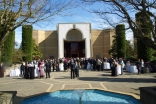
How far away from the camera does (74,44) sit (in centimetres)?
4894

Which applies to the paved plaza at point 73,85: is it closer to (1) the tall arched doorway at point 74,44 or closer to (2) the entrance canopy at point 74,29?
(2) the entrance canopy at point 74,29

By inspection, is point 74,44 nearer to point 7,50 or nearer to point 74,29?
point 74,29

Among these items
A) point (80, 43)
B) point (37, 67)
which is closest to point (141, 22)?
point (37, 67)

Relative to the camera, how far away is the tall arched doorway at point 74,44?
46.9 metres

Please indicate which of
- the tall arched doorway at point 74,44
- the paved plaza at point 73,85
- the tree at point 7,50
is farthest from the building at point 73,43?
the paved plaza at point 73,85

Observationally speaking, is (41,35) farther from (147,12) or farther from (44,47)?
(147,12)

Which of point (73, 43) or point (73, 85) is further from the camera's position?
point (73, 43)

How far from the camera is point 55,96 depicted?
1004cm

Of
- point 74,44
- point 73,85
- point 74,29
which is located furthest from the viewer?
→ point 74,44

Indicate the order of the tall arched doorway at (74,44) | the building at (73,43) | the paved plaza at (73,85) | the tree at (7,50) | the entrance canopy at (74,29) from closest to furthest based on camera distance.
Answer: the paved plaza at (73,85) < the tree at (7,50) < the entrance canopy at (74,29) < the tall arched doorway at (74,44) < the building at (73,43)

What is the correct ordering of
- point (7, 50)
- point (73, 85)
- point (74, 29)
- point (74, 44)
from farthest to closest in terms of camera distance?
point (74, 44), point (74, 29), point (7, 50), point (73, 85)

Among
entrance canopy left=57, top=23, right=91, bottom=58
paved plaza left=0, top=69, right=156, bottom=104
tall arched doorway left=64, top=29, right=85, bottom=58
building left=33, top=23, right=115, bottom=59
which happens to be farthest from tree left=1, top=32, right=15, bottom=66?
building left=33, top=23, right=115, bottom=59

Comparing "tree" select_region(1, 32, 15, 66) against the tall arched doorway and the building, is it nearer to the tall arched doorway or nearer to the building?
the tall arched doorway

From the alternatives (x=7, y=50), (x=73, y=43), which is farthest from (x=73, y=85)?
(x=73, y=43)
